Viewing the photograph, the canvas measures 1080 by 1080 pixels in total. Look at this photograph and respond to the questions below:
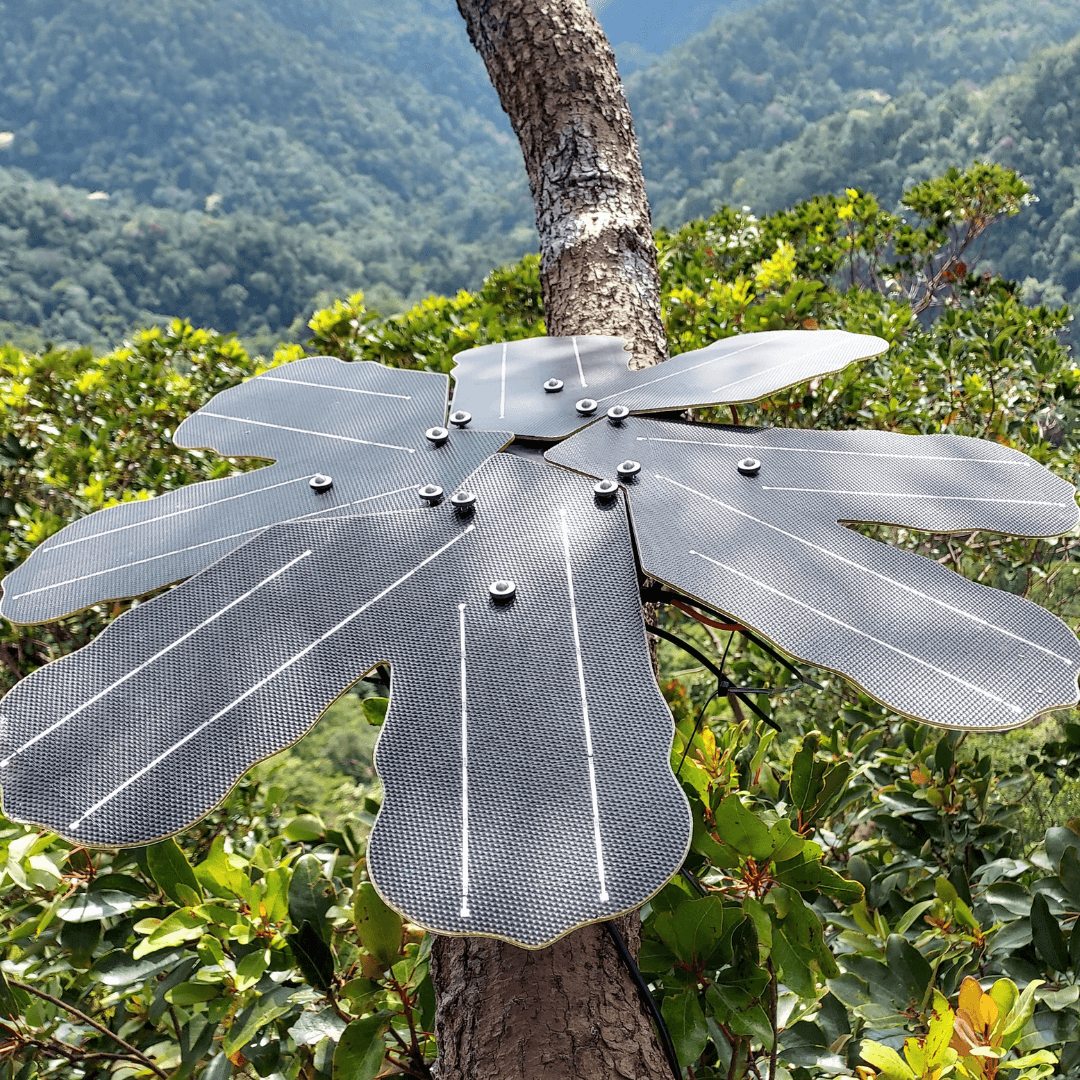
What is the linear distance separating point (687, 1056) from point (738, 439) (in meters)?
0.71

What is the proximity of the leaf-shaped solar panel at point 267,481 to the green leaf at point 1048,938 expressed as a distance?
3.12 feet

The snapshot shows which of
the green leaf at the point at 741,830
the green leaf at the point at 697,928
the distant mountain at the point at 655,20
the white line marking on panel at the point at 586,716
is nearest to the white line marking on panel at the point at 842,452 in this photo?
the white line marking on panel at the point at 586,716

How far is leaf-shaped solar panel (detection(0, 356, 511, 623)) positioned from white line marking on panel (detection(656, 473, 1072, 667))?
0.29 m

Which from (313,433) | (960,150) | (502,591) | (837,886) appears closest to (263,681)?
(502,591)

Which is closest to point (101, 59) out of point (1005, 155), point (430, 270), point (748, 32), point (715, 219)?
point (430, 270)

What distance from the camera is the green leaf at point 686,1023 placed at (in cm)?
82

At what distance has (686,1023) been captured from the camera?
833 millimetres

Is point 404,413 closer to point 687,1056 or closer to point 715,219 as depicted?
point 687,1056

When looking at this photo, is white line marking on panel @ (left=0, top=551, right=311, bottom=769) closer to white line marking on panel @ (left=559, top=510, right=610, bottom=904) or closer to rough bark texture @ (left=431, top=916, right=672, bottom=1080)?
white line marking on panel @ (left=559, top=510, right=610, bottom=904)

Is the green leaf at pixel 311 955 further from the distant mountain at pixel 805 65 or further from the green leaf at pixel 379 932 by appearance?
the distant mountain at pixel 805 65

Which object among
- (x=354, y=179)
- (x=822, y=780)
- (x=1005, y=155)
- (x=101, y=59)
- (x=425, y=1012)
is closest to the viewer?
(x=425, y=1012)

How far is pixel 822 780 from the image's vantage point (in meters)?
1.05

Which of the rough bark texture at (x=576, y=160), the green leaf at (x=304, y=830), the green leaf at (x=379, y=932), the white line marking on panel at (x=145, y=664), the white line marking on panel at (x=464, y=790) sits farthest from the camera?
the rough bark texture at (x=576, y=160)

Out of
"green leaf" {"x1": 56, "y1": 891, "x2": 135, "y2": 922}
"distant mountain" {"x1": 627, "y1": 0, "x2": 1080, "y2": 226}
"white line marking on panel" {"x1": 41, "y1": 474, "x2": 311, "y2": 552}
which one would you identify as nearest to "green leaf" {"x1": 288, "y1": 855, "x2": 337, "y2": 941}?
"green leaf" {"x1": 56, "y1": 891, "x2": 135, "y2": 922}
